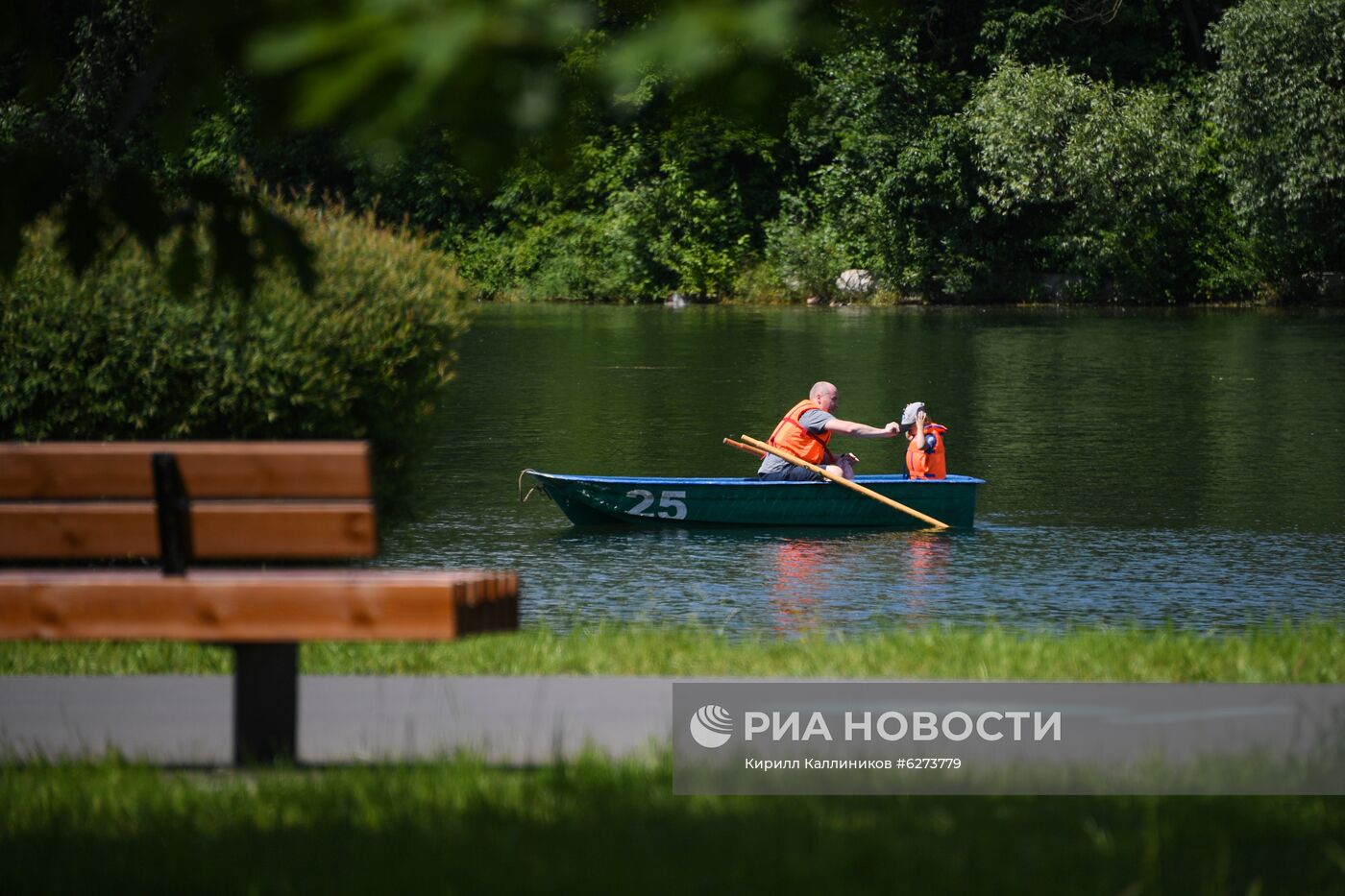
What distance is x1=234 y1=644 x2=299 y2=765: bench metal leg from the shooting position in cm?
525

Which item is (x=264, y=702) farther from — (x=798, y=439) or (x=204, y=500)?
(x=798, y=439)

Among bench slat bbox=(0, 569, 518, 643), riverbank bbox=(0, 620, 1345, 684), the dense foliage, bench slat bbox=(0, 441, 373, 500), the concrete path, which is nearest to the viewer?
bench slat bbox=(0, 569, 518, 643)

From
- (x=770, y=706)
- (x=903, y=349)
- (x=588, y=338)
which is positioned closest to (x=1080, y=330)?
(x=903, y=349)

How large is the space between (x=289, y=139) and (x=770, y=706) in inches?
94.5

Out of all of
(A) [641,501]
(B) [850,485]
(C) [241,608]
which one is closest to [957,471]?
(B) [850,485]

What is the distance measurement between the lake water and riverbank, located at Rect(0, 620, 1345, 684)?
3931 millimetres

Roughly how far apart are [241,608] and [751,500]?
11.6 meters

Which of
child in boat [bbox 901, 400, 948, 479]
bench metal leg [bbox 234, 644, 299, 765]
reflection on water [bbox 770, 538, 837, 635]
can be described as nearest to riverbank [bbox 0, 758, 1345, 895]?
bench metal leg [bbox 234, 644, 299, 765]

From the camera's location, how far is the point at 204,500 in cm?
539

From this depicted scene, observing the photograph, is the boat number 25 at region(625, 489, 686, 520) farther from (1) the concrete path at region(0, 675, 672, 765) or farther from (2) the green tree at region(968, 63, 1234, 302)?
(2) the green tree at region(968, 63, 1234, 302)

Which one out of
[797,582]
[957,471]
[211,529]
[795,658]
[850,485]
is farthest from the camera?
[957,471]

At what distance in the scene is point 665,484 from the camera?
53.0ft

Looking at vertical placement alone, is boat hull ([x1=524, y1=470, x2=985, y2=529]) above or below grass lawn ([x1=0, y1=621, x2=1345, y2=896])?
below

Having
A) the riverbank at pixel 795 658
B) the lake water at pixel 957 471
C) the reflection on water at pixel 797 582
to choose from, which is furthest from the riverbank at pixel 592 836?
the lake water at pixel 957 471
